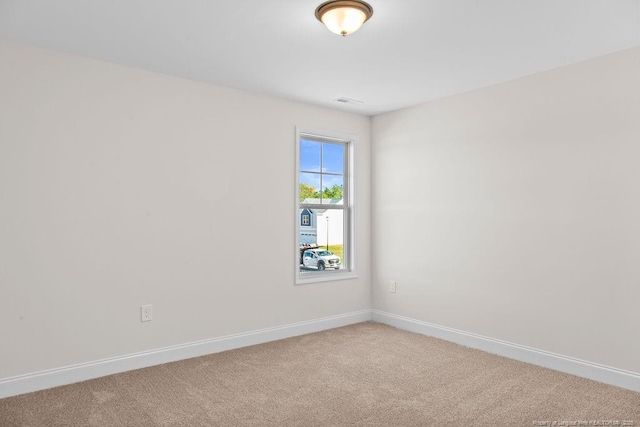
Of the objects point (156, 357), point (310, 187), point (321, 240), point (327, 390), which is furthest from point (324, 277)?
point (156, 357)

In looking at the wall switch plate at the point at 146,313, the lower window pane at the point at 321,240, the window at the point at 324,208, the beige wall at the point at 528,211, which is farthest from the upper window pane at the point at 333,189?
the wall switch plate at the point at 146,313

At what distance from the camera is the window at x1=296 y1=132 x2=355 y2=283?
4633mm

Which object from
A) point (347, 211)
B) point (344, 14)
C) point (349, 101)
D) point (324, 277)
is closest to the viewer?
point (344, 14)

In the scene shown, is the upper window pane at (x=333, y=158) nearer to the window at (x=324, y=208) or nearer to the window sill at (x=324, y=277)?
the window at (x=324, y=208)

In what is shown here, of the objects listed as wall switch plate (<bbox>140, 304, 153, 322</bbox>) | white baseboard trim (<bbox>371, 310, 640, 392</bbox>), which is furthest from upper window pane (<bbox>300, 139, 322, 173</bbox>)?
wall switch plate (<bbox>140, 304, 153, 322</bbox>)

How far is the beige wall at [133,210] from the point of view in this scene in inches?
116

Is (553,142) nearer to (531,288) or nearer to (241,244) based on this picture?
(531,288)

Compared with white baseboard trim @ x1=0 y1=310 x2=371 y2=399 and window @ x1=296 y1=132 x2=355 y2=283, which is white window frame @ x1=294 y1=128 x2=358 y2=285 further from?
white baseboard trim @ x1=0 y1=310 x2=371 y2=399

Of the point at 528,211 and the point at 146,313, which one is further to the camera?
the point at 528,211

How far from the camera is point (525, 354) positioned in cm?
360

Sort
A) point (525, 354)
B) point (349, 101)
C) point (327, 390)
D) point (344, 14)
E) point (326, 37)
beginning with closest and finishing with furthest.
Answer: point (344, 14)
point (326, 37)
point (327, 390)
point (525, 354)
point (349, 101)

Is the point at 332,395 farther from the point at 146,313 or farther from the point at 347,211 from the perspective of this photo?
the point at 347,211

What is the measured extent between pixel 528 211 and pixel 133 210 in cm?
330

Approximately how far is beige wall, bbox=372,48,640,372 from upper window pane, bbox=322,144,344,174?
0.55 m
